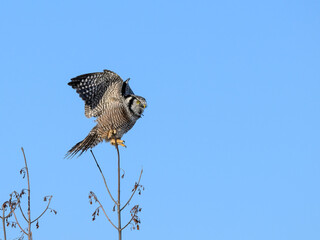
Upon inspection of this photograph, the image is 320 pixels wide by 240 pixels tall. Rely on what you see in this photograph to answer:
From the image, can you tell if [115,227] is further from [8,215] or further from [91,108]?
[91,108]

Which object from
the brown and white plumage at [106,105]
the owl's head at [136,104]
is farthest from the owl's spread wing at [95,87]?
the owl's head at [136,104]

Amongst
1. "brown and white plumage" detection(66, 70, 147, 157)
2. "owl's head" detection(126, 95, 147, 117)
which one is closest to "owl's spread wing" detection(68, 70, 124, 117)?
"brown and white plumage" detection(66, 70, 147, 157)

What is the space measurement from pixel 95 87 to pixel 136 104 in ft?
2.66

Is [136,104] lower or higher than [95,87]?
lower

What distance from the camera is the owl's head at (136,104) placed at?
29.0 ft

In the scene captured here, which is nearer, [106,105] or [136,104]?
[136,104]

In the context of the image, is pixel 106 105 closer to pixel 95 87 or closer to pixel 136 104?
pixel 95 87

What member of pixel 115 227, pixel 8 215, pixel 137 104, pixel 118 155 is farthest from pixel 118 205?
pixel 137 104

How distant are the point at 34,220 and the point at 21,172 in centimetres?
63

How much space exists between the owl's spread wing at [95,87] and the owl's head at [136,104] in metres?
0.32

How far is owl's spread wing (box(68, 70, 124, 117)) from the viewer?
8719 mm

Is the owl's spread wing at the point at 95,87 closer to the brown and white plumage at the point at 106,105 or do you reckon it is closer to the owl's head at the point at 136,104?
the brown and white plumage at the point at 106,105

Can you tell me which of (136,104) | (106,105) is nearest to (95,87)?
(106,105)

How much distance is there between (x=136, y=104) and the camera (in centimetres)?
884
